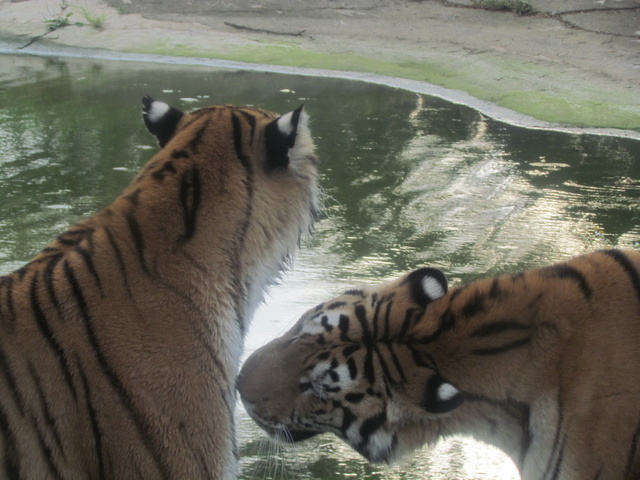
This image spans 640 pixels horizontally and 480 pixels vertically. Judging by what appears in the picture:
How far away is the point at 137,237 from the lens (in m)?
2.47

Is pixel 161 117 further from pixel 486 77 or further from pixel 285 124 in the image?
pixel 486 77

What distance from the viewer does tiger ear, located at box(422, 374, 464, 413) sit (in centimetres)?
215

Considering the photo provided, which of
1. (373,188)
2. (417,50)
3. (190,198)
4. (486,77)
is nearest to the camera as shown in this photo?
(190,198)

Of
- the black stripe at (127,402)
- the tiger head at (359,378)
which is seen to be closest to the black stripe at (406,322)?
the tiger head at (359,378)

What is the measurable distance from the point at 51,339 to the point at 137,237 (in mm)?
386

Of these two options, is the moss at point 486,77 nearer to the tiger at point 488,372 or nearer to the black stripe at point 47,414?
the tiger at point 488,372

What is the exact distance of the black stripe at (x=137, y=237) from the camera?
244cm

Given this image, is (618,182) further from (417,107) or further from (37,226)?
(37,226)

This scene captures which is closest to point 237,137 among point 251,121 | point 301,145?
point 251,121

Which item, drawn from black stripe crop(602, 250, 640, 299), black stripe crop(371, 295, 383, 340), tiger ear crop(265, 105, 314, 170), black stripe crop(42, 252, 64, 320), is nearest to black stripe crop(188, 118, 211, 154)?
tiger ear crop(265, 105, 314, 170)

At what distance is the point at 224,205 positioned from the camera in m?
2.54

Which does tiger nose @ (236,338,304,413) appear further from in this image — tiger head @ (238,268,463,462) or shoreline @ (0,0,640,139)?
shoreline @ (0,0,640,139)

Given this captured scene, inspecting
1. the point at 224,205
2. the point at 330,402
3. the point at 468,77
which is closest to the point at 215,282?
the point at 224,205

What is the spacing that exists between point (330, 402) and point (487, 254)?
107 inches
